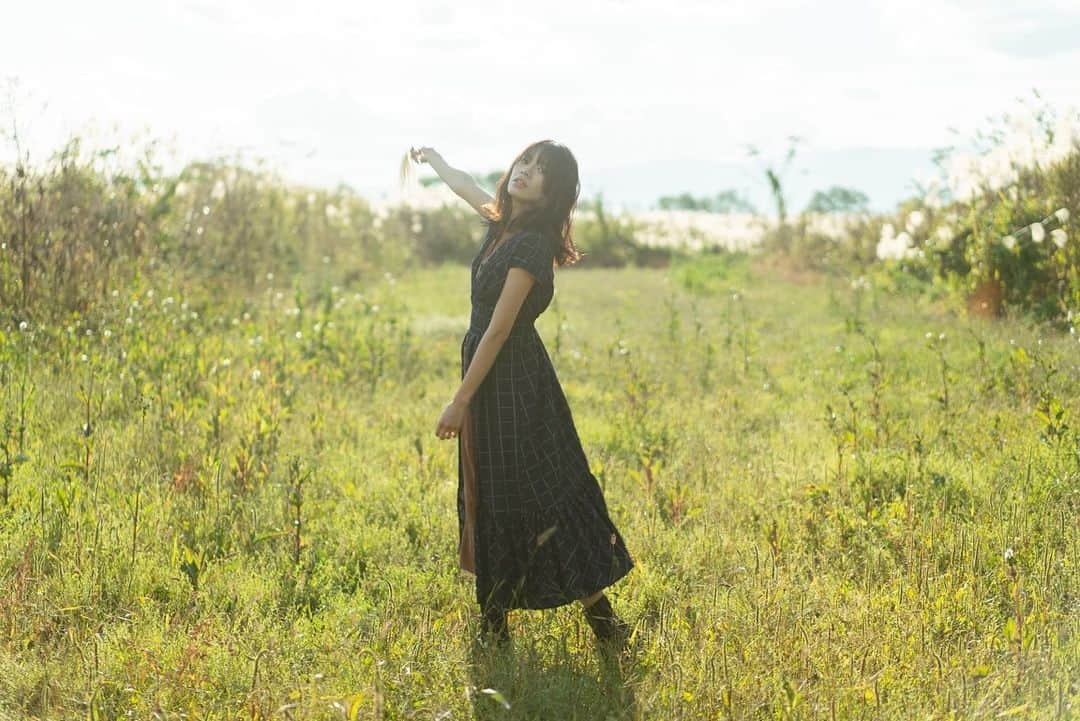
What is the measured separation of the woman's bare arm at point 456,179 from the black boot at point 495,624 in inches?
60.7

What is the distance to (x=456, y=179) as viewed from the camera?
4.36m

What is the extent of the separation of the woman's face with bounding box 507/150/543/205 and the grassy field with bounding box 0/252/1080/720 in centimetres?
144

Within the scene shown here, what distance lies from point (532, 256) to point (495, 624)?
1.24 metres

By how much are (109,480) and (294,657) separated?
6.28ft

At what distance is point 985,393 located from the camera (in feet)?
20.7

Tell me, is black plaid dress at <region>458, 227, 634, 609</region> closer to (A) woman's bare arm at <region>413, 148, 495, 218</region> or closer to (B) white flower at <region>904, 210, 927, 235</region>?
(A) woman's bare arm at <region>413, 148, 495, 218</region>

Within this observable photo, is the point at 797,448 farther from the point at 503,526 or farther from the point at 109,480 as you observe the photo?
the point at 109,480

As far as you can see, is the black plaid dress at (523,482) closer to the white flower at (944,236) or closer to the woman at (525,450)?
the woman at (525,450)

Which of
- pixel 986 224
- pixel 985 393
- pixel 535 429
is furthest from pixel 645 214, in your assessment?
pixel 535 429

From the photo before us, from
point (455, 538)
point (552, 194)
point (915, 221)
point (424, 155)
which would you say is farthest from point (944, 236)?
point (552, 194)

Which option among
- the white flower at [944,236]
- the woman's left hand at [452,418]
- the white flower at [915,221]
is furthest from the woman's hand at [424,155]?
the white flower at [944,236]

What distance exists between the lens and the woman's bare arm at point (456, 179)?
4215 mm

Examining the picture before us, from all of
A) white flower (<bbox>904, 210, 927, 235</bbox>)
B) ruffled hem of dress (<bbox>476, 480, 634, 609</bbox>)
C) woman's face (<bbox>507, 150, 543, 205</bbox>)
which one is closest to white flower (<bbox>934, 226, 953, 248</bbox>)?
white flower (<bbox>904, 210, 927, 235</bbox>)

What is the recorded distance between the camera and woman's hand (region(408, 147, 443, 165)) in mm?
4449
